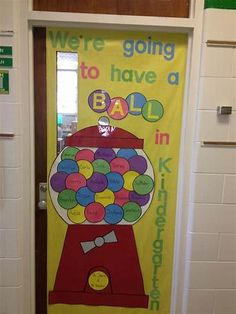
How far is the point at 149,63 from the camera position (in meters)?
1.53

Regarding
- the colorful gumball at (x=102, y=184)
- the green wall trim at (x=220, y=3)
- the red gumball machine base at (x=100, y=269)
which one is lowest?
the red gumball machine base at (x=100, y=269)

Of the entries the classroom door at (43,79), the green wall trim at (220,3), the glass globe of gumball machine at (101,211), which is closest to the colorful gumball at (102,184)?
the glass globe of gumball machine at (101,211)

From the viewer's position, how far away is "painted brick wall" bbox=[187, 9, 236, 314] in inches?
56.8

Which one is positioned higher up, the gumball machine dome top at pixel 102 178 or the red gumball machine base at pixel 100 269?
the gumball machine dome top at pixel 102 178

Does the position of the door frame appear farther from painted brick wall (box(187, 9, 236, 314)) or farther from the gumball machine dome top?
the gumball machine dome top

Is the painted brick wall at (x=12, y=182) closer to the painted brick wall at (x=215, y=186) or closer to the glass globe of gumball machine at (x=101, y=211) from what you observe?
the glass globe of gumball machine at (x=101, y=211)

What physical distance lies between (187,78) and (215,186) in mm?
580

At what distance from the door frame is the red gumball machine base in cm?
19

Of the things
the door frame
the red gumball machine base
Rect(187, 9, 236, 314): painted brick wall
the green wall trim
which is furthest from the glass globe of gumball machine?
the green wall trim

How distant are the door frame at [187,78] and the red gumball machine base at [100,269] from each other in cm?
19

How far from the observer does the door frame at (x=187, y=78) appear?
1.43 metres

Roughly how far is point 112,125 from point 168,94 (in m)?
0.34

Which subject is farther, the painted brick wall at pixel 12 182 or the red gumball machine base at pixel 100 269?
the red gumball machine base at pixel 100 269

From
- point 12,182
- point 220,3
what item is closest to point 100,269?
point 12,182
